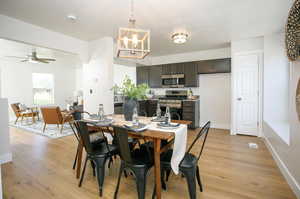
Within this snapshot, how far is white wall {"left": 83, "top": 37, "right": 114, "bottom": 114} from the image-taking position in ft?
12.9

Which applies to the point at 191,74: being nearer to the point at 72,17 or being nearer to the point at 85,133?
the point at 72,17

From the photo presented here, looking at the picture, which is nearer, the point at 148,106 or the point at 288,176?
the point at 288,176

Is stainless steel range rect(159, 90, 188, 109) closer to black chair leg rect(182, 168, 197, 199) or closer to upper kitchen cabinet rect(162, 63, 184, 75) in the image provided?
upper kitchen cabinet rect(162, 63, 184, 75)

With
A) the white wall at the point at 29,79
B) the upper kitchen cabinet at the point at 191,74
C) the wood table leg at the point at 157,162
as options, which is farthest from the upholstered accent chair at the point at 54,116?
the upper kitchen cabinet at the point at 191,74

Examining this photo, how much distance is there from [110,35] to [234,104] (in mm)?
3794

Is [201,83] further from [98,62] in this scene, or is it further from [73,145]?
[73,145]

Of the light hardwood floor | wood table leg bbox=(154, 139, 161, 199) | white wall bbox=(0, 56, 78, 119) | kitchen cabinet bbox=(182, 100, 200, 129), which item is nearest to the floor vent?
the light hardwood floor

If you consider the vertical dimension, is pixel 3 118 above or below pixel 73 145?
above

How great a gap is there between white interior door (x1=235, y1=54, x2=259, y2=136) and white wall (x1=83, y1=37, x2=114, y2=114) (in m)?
3.44

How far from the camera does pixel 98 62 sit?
4.08 m

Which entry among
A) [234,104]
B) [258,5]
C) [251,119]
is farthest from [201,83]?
[258,5]

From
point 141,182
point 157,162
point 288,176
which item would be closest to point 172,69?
point 288,176

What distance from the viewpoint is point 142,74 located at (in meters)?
6.18

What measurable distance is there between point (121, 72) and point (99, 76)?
2529mm
